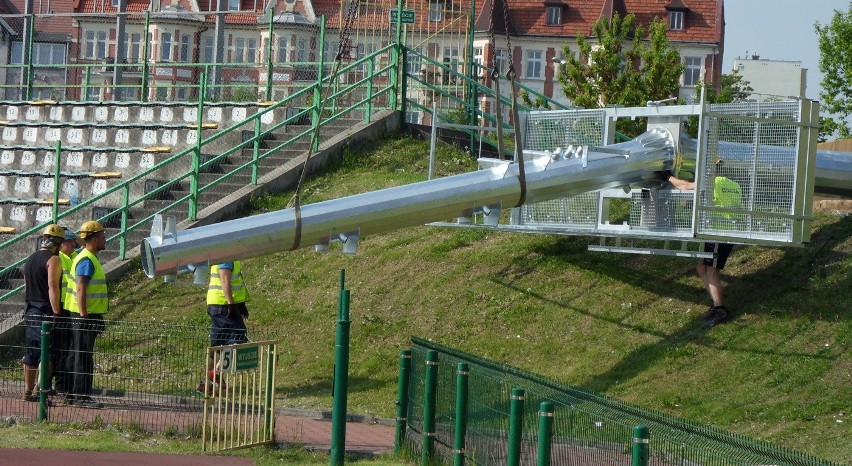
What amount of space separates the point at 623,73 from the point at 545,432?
120ft

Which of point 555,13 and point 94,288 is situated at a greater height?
point 555,13

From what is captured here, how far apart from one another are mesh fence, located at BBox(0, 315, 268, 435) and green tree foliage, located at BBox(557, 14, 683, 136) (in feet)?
91.6

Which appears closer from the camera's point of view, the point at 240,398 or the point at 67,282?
the point at 240,398

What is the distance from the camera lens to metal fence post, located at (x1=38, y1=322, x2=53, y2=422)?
13242 mm

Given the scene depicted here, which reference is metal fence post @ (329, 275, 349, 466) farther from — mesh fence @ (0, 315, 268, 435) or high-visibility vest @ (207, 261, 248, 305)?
high-visibility vest @ (207, 261, 248, 305)

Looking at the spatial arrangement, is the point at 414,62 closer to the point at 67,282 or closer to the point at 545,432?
the point at 67,282

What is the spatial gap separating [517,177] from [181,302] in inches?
270

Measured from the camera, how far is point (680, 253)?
15539mm

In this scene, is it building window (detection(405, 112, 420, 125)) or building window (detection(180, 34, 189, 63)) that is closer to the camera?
building window (detection(405, 112, 420, 125))

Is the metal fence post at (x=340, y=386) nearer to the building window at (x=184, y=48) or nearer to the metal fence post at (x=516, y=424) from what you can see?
the metal fence post at (x=516, y=424)

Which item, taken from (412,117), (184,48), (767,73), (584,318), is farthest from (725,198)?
(767,73)

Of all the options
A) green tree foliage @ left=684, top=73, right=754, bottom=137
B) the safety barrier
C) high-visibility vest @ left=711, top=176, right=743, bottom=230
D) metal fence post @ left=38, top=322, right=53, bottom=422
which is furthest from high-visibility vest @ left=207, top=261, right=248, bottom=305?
green tree foliage @ left=684, top=73, right=754, bottom=137

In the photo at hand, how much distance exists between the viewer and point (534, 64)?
93.2 m

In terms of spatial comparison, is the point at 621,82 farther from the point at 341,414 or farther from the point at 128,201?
the point at 341,414
